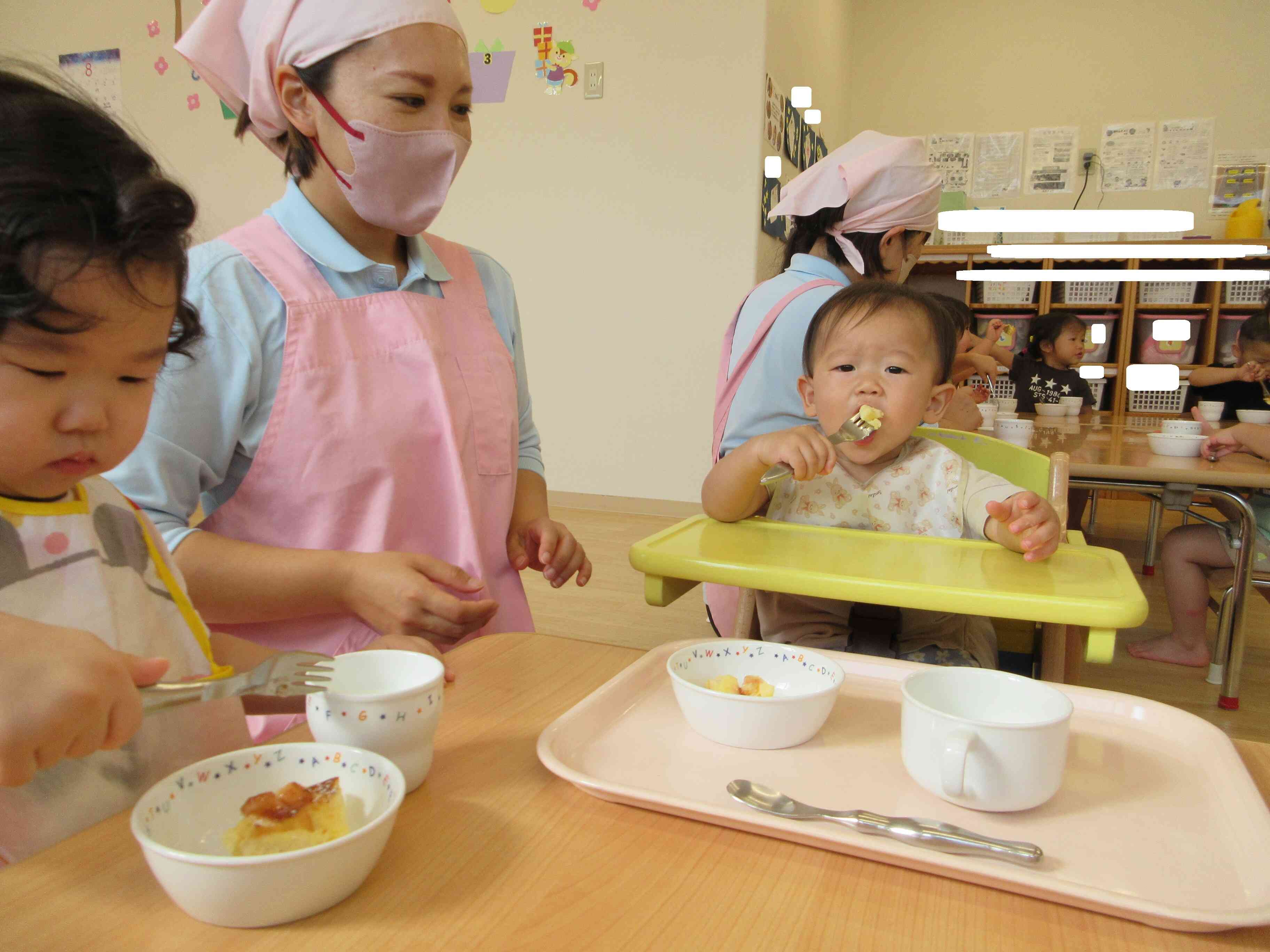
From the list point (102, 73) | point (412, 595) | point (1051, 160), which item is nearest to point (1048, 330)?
point (1051, 160)

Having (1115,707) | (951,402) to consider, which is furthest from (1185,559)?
(1115,707)

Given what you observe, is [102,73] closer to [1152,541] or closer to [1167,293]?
[1152,541]

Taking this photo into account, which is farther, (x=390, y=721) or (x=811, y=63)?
(x=811, y=63)

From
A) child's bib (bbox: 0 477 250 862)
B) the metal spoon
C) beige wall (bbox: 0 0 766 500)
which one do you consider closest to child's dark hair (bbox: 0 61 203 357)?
child's bib (bbox: 0 477 250 862)

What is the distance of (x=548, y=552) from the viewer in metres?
1.18

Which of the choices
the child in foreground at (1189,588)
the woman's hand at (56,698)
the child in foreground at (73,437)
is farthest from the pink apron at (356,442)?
the child in foreground at (1189,588)

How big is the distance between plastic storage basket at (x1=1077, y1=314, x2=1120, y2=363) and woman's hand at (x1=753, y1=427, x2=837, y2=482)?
499 centimetres

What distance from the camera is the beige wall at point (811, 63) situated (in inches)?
165

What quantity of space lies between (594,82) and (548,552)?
12.5ft

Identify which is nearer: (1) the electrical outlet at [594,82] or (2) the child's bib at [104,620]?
(2) the child's bib at [104,620]

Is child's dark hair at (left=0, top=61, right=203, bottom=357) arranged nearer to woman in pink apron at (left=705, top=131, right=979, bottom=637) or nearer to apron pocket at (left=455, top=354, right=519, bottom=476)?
apron pocket at (left=455, top=354, right=519, bottom=476)

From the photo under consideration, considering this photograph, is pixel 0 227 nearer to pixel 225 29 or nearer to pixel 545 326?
pixel 225 29

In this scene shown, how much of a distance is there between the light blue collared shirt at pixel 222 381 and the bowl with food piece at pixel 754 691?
587 mm

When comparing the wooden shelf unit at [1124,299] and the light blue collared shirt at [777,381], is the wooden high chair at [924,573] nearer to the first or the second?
the light blue collared shirt at [777,381]
